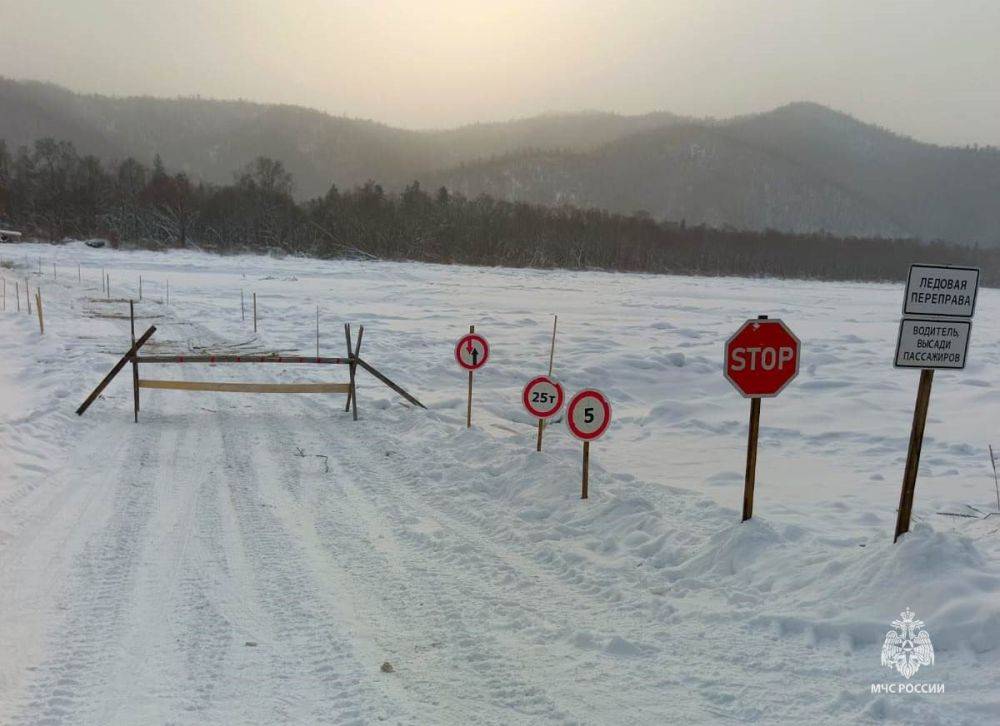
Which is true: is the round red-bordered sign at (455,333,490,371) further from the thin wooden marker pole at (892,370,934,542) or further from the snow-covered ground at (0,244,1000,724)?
the thin wooden marker pole at (892,370,934,542)

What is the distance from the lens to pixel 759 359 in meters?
5.68

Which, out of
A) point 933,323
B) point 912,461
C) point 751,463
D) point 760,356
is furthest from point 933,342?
point 751,463

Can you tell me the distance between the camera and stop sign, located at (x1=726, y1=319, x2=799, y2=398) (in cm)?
566

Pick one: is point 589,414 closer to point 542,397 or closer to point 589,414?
point 589,414

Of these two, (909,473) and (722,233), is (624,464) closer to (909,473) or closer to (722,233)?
(909,473)

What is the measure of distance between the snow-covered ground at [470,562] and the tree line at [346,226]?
74.5 m

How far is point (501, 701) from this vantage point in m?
3.58

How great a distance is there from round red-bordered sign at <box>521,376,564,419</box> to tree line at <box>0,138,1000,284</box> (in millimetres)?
76326

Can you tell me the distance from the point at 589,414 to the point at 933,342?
322 centimetres

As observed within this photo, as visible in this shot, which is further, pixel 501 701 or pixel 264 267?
pixel 264 267

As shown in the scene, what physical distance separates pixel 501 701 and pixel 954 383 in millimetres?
16238

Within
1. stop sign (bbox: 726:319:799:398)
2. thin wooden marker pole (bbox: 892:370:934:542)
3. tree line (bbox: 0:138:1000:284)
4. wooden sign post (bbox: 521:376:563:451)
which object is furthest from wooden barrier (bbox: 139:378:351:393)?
tree line (bbox: 0:138:1000:284)

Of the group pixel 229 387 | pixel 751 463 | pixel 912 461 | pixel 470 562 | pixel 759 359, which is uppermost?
pixel 759 359

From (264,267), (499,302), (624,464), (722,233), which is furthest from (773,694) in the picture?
(722,233)
